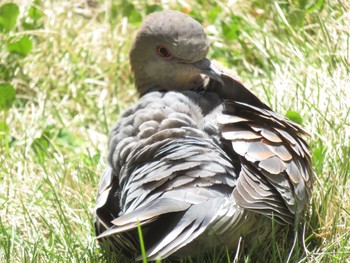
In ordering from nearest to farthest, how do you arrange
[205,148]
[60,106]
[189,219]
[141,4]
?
[189,219] < [205,148] < [60,106] < [141,4]

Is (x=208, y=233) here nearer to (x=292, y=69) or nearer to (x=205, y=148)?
(x=205, y=148)

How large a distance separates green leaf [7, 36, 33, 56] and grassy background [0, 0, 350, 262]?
0.11 ft

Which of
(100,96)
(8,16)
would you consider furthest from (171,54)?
(8,16)

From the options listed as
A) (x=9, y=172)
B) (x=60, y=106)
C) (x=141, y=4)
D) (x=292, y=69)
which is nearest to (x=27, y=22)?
(x=60, y=106)

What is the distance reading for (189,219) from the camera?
10.3 feet

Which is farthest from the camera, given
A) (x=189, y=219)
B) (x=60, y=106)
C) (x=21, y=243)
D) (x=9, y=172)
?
(x=60, y=106)

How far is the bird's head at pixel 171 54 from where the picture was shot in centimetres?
391

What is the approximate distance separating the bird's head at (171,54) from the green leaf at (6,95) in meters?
1.06

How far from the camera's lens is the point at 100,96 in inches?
212

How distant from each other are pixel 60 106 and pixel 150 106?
1774mm

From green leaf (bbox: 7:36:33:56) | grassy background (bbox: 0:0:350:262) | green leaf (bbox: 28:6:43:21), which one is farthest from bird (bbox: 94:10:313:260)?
green leaf (bbox: 28:6:43:21)

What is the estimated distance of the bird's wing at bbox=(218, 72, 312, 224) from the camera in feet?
10.8

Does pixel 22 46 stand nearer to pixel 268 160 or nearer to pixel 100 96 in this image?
pixel 100 96

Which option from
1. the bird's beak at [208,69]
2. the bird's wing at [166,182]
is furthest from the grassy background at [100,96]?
the bird's beak at [208,69]
